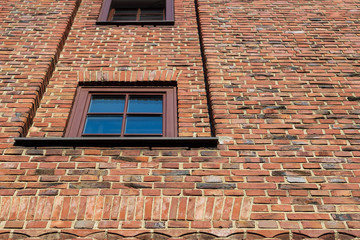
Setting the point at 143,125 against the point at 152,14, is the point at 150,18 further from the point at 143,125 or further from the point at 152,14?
the point at 143,125

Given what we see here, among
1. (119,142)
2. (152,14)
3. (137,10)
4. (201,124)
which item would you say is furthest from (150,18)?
(119,142)

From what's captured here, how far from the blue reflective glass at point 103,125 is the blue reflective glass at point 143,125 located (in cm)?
13

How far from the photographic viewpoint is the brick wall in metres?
2.67

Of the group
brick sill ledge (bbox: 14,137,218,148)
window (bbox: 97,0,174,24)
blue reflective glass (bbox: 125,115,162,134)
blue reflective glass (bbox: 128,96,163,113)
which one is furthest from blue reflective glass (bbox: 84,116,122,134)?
window (bbox: 97,0,174,24)

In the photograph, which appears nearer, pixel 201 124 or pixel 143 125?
pixel 201 124

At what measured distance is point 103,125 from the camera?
3.96 m

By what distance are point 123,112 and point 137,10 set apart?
337 centimetres

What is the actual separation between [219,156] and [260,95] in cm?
112

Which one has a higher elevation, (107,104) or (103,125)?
(107,104)

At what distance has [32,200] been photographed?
2.74 m

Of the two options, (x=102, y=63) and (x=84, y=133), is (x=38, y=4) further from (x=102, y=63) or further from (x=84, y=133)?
(x=84, y=133)

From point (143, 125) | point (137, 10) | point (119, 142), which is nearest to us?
point (119, 142)

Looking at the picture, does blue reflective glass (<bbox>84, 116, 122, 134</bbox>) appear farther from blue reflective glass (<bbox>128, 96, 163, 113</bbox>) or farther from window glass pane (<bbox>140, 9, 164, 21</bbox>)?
window glass pane (<bbox>140, 9, 164, 21</bbox>)

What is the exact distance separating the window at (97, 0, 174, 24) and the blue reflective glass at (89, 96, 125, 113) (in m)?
2.39
